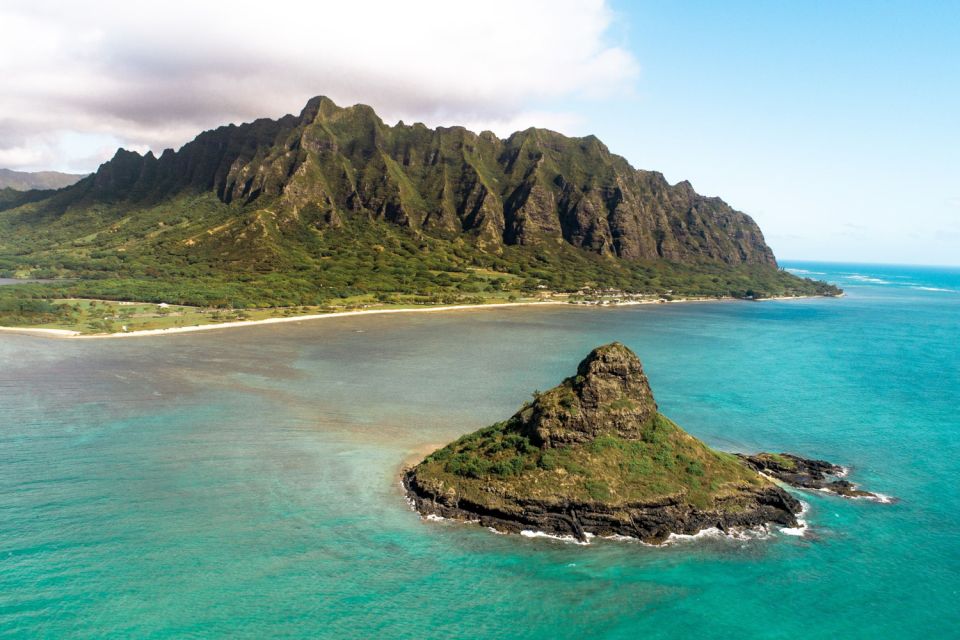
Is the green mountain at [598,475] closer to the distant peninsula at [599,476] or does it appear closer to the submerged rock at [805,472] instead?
the distant peninsula at [599,476]

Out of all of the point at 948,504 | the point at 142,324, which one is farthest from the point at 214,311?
the point at 948,504

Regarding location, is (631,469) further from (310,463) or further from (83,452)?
(83,452)

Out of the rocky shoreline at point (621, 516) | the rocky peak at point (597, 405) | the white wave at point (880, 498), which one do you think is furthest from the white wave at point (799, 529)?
the rocky peak at point (597, 405)

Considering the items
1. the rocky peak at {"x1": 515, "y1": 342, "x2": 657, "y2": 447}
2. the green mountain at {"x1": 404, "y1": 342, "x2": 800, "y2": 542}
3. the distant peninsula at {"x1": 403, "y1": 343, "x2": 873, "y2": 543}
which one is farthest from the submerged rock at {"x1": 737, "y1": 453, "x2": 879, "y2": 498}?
the rocky peak at {"x1": 515, "y1": 342, "x2": 657, "y2": 447}

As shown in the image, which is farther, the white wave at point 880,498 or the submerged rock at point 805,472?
the submerged rock at point 805,472

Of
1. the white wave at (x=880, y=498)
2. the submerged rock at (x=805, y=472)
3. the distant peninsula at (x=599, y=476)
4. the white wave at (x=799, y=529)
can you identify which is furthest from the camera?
the submerged rock at (x=805, y=472)

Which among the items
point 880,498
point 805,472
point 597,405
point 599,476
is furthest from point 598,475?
point 880,498

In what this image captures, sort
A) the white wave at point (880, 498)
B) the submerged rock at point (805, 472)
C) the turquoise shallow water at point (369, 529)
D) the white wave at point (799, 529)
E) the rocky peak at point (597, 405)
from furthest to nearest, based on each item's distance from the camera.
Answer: the submerged rock at point (805, 472)
the white wave at point (880, 498)
the rocky peak at point (597, 405)
the white wave at point (799, 529)
the turquoise shallow water at point (369, 529)

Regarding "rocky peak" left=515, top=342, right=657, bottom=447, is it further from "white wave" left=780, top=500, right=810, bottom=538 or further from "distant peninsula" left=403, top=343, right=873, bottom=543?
"white wave" left=780, top=500, right=810, bottom=538
